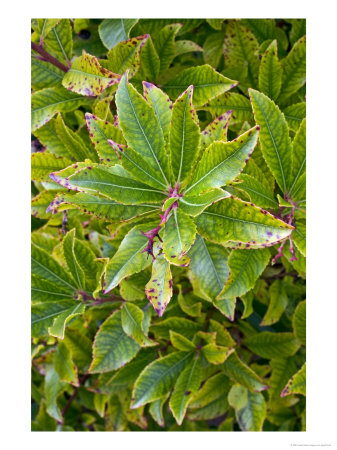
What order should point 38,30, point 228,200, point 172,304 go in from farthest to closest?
point 172,304, point 38,30, point 228,200

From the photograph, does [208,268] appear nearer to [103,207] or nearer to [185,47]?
[103,207]

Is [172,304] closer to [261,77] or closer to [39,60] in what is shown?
[261,77]

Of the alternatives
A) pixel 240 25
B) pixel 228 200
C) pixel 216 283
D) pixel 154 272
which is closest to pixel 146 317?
pixel 216 283

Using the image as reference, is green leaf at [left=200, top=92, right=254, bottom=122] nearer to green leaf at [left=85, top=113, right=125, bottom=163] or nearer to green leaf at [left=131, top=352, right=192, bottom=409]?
green leaf at [left=85, top=113, right=125, bottom=163]

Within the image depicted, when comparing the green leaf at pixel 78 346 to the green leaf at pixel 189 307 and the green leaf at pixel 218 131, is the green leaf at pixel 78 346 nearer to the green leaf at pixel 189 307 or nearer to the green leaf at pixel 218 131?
the green leaf at pixel 189 307

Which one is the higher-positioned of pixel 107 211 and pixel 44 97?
pixel 44 97

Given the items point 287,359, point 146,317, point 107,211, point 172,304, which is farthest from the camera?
point 287,359

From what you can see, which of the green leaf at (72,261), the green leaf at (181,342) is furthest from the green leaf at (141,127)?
the green leaf at (181,342)

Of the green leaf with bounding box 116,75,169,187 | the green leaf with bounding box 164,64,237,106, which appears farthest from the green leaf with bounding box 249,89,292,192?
the green leaf with bounding box 116,75,169,187
